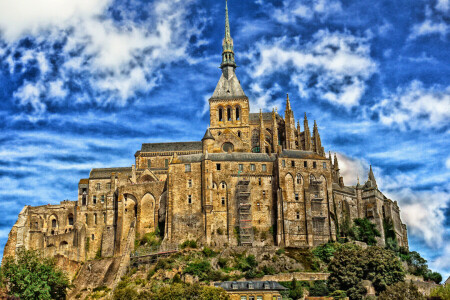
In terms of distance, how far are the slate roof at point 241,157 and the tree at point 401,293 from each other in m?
30.5

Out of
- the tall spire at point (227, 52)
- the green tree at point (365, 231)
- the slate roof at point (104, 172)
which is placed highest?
the tall spire at point (227, 52)

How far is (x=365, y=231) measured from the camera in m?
94.1

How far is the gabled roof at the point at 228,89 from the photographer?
113438 millimetres

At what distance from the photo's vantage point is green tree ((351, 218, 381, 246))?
92562 millimetres

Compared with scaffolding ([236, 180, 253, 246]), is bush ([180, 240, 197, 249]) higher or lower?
lower

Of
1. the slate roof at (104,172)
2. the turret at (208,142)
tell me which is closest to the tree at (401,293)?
the turret at (208,142)

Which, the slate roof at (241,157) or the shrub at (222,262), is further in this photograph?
the slate roof at (241,157)

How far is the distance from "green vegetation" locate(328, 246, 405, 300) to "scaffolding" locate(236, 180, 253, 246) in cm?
1501

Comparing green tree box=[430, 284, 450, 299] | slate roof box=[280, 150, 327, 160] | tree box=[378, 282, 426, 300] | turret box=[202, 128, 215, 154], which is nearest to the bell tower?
turret box=[202, 128, 215, 154]

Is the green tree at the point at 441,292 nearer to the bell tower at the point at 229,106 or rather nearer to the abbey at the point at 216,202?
the abbey at the point at 216,202

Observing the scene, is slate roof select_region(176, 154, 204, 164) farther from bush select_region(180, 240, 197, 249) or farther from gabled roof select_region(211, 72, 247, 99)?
gabled roof select_region(211, 72, 247, 99)

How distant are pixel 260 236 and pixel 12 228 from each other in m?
41.9

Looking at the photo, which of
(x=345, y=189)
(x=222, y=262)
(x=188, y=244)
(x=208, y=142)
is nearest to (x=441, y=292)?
(x=345, y=189)

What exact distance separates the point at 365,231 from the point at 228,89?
38.1 metres
